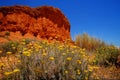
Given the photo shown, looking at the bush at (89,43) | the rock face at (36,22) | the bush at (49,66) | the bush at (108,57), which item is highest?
the rock face at (36,22)

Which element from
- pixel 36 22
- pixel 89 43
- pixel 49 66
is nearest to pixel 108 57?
pixel 49 66

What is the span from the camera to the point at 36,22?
21.2 m

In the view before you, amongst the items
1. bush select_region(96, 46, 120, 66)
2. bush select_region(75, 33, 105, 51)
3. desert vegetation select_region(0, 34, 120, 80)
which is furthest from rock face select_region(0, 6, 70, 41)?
desert vegetation select_region(0, 34, 120, 80)

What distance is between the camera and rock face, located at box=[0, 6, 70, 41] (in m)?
20.0

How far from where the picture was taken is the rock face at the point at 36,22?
2003cm

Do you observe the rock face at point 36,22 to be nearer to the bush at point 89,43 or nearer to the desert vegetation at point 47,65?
the bush at point 89,43

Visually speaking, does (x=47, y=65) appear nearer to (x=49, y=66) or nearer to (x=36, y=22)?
(x=49, y=66)

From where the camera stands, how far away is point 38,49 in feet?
21.7

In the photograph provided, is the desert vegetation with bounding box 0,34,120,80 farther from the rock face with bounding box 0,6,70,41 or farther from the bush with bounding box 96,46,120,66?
the rock face with bounding box 0,6,70,41

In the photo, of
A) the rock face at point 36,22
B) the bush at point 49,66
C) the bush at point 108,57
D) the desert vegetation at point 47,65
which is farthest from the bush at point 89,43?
the bush at point 49,66

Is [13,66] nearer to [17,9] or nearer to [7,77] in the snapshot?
[7,77]

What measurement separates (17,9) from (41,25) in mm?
2304

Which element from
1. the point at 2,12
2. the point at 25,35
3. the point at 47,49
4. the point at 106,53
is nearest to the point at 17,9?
the point at 2,12

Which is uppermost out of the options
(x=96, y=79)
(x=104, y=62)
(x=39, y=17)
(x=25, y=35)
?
(x=39, y=17)
